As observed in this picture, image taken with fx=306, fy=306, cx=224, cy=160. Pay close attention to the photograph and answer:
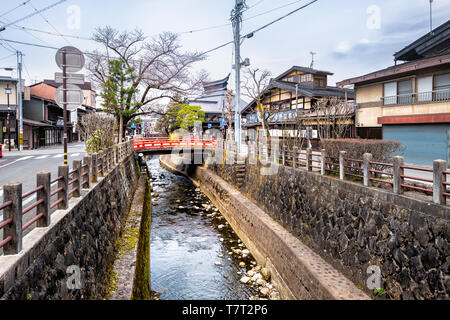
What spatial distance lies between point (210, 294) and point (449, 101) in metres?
15.6

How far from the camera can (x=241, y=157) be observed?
21.0 meters

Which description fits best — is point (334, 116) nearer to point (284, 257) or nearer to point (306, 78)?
point (306, 78)

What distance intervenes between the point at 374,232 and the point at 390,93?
14992 mm

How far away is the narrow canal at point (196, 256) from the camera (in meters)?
10.5

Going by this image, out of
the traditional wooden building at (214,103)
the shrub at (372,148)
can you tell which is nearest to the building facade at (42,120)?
the traditional wooden building at (214,103)

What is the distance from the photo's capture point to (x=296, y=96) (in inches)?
1147

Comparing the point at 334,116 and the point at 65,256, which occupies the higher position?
the point at 334,116

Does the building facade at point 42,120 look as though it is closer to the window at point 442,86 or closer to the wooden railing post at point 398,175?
the window at point 442,86

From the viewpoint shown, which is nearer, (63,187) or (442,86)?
(63,187)

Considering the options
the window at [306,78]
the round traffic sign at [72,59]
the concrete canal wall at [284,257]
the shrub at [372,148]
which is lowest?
the concrete canal wall at [284,257]

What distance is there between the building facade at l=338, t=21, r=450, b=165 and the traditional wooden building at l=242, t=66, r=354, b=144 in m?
4.99

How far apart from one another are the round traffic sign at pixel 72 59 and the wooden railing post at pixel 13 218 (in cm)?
545

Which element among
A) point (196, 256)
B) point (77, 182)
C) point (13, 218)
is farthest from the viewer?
point (196, 256)

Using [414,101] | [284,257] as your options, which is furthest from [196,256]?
[414,101]
